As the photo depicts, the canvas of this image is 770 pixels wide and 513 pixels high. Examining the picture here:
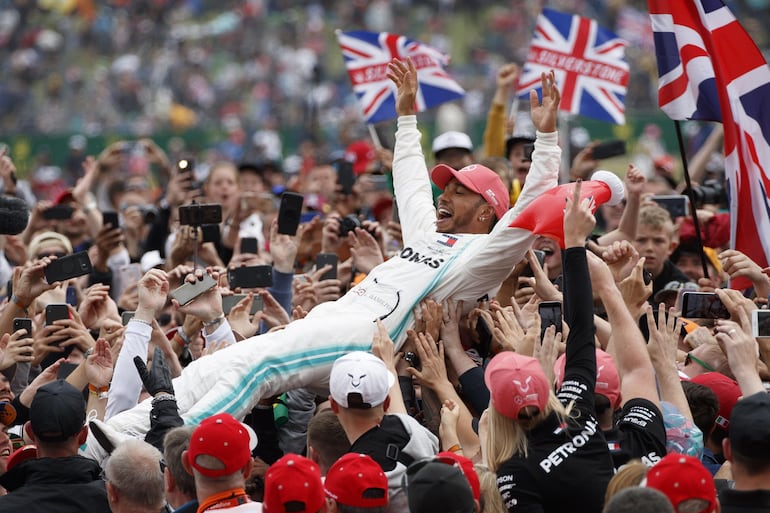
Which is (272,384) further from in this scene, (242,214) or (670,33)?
(242,214)

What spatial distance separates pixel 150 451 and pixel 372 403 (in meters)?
0.87

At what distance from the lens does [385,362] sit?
564cm

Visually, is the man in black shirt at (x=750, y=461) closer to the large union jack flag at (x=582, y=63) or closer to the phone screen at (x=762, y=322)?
the phone screen at (x=762, y=322)

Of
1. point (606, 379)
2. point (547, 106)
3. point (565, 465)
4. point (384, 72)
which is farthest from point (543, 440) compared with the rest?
point (384, 72)

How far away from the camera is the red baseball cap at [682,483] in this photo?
4109 millimetres

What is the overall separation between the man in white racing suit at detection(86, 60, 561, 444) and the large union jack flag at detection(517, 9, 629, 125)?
4440mm

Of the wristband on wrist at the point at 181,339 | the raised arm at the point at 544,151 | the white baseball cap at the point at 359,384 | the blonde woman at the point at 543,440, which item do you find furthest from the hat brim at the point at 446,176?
the blonde woman at the point at 543,440

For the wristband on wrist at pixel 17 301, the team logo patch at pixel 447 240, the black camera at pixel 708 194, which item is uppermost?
the team logo patch at pixel 447 240

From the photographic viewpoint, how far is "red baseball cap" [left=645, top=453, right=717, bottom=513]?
4.11 metres

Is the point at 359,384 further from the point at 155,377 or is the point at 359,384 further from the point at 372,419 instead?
the point at 155,377

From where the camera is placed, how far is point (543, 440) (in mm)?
4746

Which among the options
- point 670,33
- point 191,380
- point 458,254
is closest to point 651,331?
point 458,254

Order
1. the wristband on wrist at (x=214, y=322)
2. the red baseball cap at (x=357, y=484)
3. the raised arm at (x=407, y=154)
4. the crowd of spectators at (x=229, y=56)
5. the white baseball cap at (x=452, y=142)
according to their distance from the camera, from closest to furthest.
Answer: the red baseball cap at (x=357, y=484) < the wristband on wrist at (x=214, y=322) < the raised arm at (x=407, y=154) < the white baseball cap at (x=452, y=142) < the crowd of spectators at (x=229, y=56)

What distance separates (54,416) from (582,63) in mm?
6752
